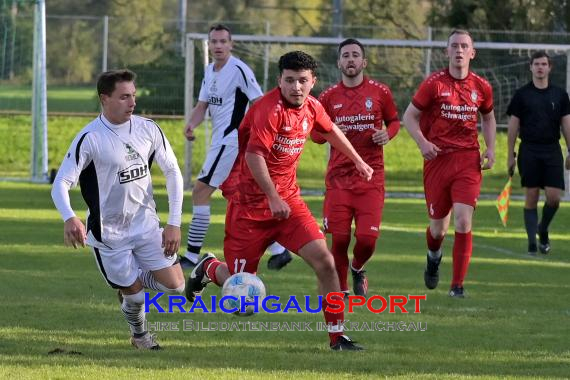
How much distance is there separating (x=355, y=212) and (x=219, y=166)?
240 cm

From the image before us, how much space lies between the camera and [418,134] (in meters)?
10.7

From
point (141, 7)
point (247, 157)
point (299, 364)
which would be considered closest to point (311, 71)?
point (247, 157)

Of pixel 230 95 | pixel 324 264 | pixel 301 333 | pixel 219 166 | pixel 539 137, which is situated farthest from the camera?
pixel 539 137

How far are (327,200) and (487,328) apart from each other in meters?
2.09

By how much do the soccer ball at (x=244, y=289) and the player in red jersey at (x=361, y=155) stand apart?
2415mm

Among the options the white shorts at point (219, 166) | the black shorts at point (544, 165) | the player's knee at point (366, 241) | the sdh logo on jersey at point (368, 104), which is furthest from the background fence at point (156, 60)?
the player's knee at point (366, 241)

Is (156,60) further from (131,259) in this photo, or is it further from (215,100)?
(131,259)

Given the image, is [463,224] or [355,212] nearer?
[355,212]

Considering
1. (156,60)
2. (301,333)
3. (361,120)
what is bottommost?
(301,333)

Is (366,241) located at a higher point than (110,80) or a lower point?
lower

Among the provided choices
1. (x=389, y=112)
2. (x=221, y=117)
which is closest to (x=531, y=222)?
(x=221, y=117)

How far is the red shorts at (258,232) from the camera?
8180mm

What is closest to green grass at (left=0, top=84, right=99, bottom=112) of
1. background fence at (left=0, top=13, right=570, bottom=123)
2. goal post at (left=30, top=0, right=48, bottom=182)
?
background fence at (left=0, top=13, right=570, bottom=123)

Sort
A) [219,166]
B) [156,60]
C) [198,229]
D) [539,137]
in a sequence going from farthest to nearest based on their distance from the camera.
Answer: [156,60] → [539,137] → [219,166] → [198,229]
